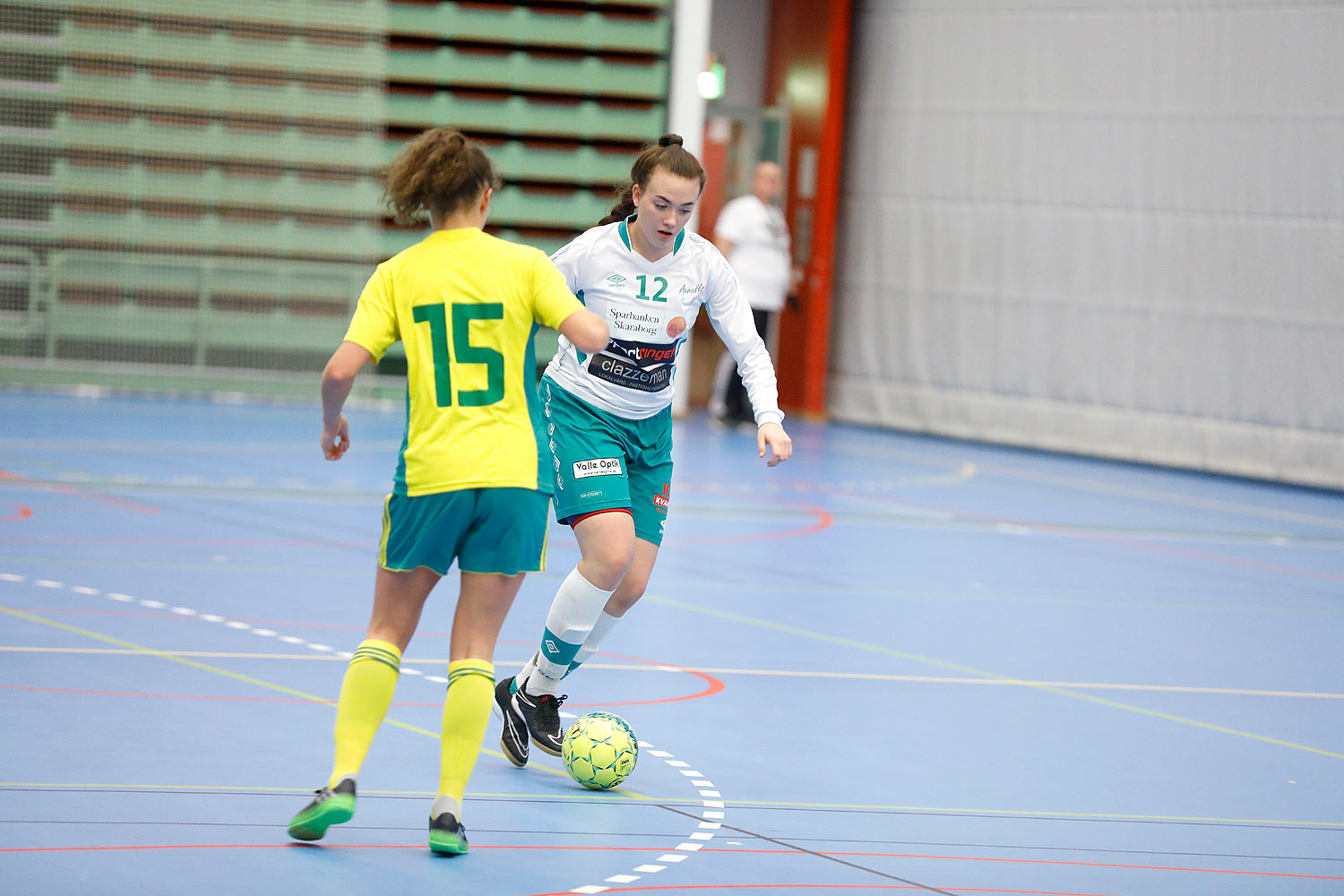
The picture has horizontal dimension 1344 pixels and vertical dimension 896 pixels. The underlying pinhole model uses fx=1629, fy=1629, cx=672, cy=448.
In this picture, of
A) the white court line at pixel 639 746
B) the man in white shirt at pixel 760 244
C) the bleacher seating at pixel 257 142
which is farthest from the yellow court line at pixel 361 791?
the bleacher seating at pixel 257 142

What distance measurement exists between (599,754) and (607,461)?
783mm

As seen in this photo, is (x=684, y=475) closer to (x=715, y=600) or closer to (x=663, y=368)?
(x=715, y=600)

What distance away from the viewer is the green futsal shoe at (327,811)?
3.32 metres

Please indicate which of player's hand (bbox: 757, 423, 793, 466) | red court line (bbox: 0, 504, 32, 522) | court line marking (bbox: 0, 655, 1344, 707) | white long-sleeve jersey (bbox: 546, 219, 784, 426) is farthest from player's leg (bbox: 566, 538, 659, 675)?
red court line (bbox: 0, 504, 32, 522)

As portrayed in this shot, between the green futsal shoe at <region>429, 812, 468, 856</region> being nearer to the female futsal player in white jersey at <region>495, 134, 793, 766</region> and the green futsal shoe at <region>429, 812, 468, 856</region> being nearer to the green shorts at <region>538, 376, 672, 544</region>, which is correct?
the female futsal player in white jersey at <region>495, 134, 793, 766</region>

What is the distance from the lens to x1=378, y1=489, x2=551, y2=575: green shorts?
3436 mm

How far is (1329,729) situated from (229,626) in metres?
3.69

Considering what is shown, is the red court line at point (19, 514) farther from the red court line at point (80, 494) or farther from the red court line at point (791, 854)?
the red court line at point (791, 854)

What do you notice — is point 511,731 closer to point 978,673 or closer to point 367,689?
point 367,689

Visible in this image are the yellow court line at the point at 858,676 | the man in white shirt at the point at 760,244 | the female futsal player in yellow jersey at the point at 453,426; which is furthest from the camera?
the man in white shirt at the point at 760,244

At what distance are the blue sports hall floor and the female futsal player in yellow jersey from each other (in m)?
0.35

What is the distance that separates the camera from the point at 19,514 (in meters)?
7.75

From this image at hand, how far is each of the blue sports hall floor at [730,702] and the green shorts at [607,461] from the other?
689 mm

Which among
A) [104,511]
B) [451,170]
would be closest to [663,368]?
[451,170]
